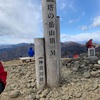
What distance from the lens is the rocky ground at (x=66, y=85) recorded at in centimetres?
653

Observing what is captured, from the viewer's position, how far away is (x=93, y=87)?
6.74m

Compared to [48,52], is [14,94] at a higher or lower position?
lower

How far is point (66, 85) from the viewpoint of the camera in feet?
23.2

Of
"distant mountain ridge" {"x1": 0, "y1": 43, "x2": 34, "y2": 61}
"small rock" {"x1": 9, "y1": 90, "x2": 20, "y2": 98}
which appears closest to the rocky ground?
"small rock" {"x1": 9, "y1": 90, "x2": 20, "y2": 98}

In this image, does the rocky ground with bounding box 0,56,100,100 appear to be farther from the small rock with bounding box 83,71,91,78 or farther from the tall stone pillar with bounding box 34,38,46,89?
the tall stone pillar with bounding box 34,38,46,89

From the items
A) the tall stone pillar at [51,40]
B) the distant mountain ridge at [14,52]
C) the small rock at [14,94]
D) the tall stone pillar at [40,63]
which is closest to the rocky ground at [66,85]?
the small rock at [14,94]

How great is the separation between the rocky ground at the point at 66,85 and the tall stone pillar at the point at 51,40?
44cm

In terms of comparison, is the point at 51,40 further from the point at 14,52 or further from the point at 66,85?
the point at 14,52

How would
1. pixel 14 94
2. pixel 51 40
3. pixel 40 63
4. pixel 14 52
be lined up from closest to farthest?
1. pixel 14 94
2. pixel 51 40
3. pixel 40 63
4. pixel 14 52

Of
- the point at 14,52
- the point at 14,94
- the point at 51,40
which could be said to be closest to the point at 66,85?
the point at 51,40

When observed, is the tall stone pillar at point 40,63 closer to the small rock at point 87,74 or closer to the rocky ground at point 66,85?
the rocky ground at point 66,85

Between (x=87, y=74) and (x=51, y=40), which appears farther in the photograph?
(x=87, y=74)

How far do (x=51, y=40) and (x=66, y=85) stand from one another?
1563 mm

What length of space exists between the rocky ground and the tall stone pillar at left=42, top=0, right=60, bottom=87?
444 millimetres
